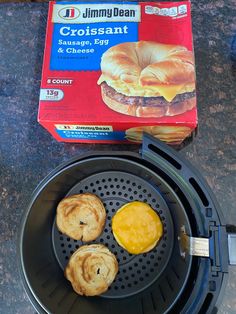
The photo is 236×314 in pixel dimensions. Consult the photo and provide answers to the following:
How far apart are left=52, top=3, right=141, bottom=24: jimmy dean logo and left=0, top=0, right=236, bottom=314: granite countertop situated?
13cm

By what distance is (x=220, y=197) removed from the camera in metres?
0.66

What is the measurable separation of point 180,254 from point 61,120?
11.8 inches

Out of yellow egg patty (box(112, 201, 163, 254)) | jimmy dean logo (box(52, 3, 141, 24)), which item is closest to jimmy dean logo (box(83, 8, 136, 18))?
jimmy dean logo (box(52, 3, 141, 24))

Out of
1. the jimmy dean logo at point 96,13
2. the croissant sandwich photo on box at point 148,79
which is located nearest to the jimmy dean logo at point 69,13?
the jimmy dean logo at point 96,13

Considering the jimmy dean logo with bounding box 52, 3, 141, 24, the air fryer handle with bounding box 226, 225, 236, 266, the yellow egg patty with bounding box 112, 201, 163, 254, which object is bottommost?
the yellow egg patty with bounding box 112, 201, 163, 254

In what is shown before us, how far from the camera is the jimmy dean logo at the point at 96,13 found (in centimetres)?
64

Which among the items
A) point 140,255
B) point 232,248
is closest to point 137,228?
point 140,255

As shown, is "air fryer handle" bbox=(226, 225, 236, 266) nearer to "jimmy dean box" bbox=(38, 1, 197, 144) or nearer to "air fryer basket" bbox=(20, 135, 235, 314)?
"air fryer basket" bbox=(20, 135, 235, 314)

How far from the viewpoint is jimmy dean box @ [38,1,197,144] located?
1.91ft

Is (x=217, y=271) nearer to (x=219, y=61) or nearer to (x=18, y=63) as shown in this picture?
(x=219, y=61)

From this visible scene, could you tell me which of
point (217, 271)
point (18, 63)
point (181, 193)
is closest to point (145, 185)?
point (181, 193)

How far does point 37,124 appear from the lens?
0.72m

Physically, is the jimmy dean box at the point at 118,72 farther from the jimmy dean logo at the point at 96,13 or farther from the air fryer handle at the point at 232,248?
the air fryer handle at the point at 232,248

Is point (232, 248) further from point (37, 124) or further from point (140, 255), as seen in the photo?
point (37, 124)
